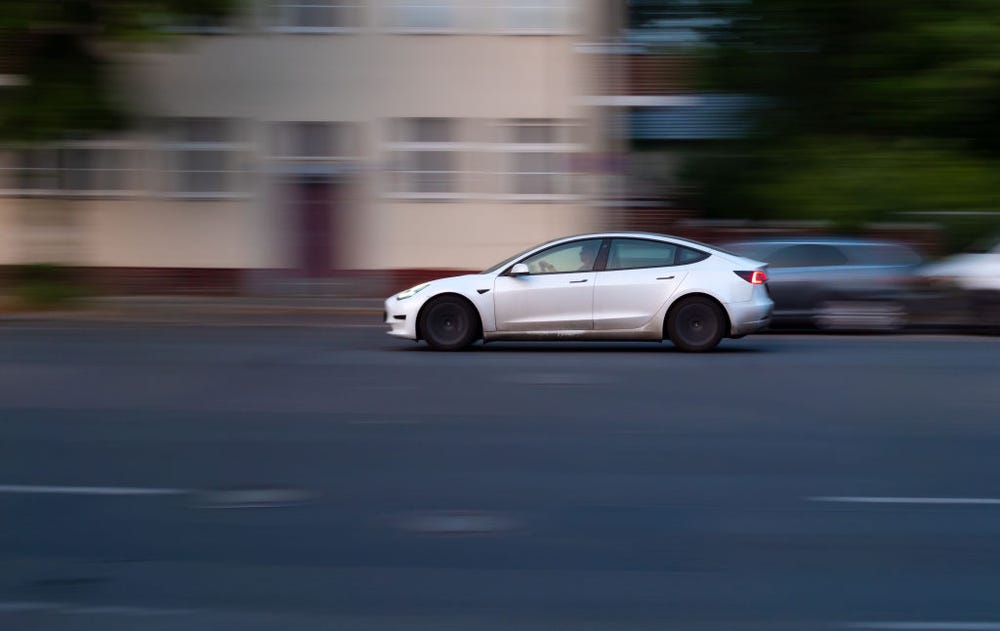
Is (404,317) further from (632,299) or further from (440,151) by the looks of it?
(440,151)

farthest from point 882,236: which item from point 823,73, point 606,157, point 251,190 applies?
point 251,190

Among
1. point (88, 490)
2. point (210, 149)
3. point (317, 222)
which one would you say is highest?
point (210, 149)

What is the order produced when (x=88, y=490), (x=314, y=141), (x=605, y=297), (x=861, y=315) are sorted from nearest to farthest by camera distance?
(x=88, y=490)
(x=605, y=297)
(x=861, y=315)
(x=314, y=141)

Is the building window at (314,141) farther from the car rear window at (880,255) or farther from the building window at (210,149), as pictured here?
the car rear window at (880,255)

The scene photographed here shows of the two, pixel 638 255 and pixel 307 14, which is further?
pixel 307 14

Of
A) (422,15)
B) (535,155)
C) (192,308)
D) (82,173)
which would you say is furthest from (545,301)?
(82,173)

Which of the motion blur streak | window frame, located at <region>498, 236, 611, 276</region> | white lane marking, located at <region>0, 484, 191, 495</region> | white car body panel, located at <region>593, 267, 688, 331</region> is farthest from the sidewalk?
white lane marking, located at <region>0, 484, 191, 495</region>

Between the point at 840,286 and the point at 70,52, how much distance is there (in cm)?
1273

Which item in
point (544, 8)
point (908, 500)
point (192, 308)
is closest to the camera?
point (908, 500)

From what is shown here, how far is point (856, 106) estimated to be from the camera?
25.1m

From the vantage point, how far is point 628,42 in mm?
25391

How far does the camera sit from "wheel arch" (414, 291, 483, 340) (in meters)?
14.2

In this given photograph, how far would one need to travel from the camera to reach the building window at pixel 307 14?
25359mm

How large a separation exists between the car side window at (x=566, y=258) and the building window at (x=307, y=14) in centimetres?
1255
